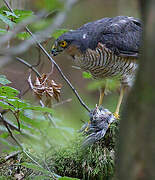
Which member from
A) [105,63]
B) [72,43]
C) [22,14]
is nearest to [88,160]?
[22,14]

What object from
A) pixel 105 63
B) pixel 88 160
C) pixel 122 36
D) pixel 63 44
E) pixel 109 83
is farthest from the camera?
pixel 109 83

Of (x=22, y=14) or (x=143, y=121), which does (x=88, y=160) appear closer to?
(x=22, y=14)

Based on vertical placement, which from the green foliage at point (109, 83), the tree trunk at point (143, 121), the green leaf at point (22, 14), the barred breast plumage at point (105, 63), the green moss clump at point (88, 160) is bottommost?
the green moss clump at point (88, 160)

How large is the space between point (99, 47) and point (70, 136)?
1.32 meters

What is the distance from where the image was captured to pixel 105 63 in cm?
417

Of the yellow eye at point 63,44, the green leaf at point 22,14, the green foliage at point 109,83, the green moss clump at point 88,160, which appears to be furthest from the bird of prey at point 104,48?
the green leaf at point 22,14

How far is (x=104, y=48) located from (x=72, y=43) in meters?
0.41

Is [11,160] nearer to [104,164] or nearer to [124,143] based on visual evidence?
[104,164]

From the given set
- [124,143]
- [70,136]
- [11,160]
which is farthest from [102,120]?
[124,143]

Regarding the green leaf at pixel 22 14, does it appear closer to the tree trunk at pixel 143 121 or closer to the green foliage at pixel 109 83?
the tree trunk at pixel 143 121

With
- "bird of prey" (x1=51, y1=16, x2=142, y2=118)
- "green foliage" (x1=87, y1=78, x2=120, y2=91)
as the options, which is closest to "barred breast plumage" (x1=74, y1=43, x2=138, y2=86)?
"bird of prey" (x1=51, y1=16, x2=142, y2=118)

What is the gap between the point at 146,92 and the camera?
1.01m

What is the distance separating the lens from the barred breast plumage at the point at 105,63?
162 inches

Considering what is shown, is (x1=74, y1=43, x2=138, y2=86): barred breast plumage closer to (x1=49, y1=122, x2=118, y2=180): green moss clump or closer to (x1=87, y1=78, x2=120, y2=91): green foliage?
(x1=87, y1=78, x2=120, y2=91): green foliage
